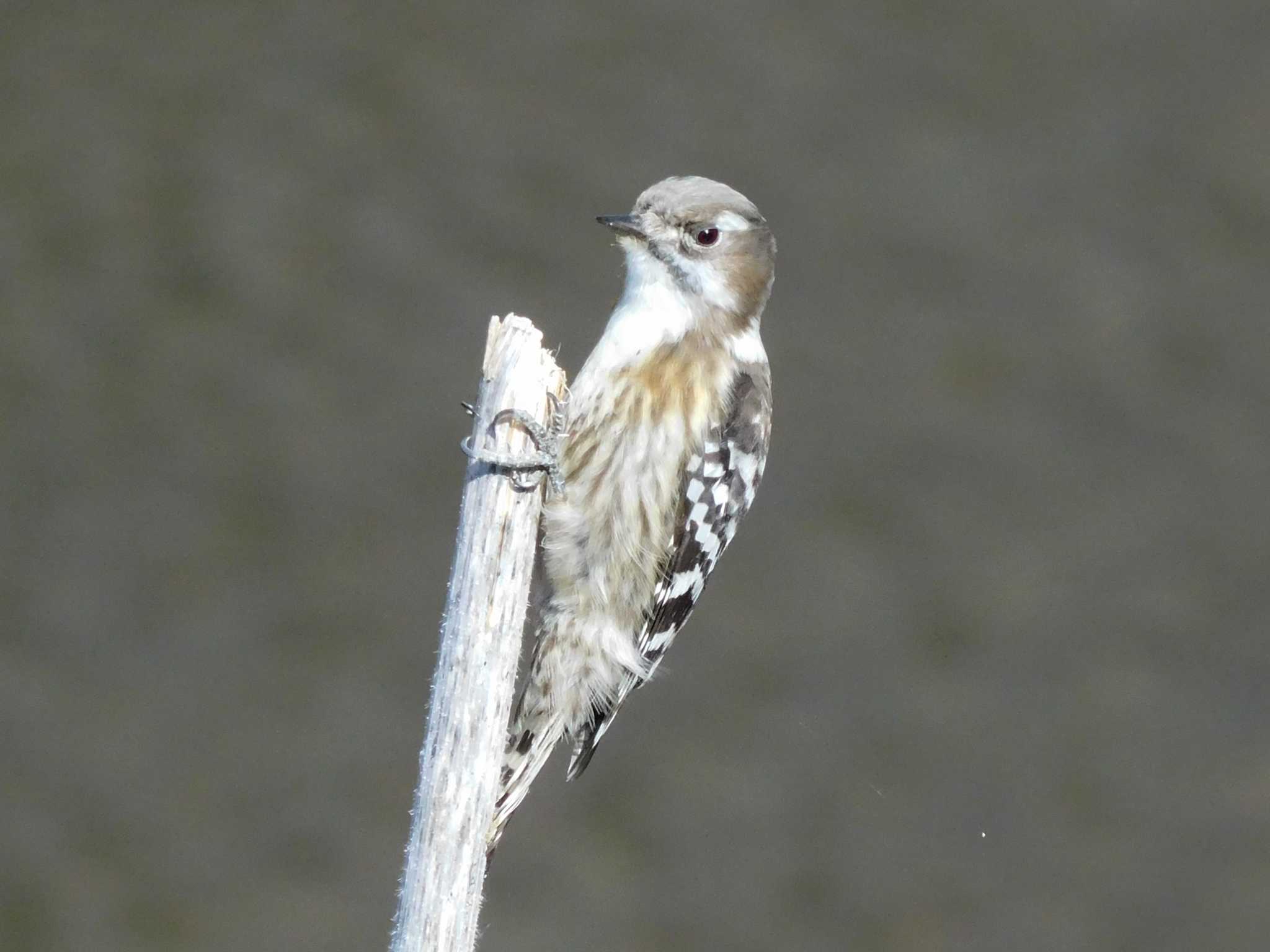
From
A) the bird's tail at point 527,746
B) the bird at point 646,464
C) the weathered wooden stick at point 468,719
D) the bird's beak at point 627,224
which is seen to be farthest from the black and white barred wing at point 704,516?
the weathered wooden stick at point 468,719

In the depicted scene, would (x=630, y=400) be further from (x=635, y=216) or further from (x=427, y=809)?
(x=427, y=809)

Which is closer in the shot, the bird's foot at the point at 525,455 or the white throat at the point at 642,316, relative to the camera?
the bird's foot at the point at 525,455

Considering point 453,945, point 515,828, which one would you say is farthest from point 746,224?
point 515,828

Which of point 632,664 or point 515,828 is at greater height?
point 515,828

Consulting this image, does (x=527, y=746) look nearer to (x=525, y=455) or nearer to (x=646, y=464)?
(x=646, y=464)

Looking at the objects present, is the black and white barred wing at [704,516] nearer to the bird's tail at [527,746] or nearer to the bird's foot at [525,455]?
the bird's tail at [527,746]

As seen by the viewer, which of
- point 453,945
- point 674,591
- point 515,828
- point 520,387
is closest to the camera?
point 453,945

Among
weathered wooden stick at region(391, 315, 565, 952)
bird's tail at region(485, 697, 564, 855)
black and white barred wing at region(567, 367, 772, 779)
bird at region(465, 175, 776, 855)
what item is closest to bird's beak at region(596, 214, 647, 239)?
bird at region(465, 175, 776, 855)
